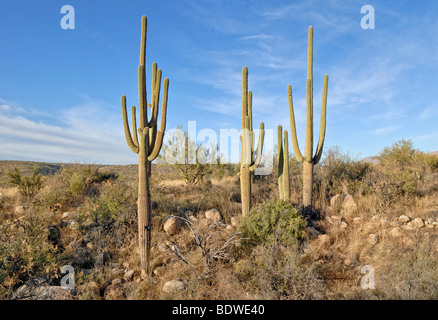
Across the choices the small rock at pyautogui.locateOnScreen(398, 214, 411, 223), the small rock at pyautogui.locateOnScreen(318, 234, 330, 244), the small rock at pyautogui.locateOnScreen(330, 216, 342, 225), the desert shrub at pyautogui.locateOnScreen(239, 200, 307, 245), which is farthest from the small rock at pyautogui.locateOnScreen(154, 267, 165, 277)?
the small rock at pyautogui.locateOnScreen(398, 214, 411, 223)

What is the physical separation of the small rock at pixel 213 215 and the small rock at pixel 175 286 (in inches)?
105

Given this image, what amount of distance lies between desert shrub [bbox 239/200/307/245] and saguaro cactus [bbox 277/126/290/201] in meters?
1.15

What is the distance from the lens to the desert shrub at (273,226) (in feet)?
19.3

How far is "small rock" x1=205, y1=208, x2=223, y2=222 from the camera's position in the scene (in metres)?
7.40

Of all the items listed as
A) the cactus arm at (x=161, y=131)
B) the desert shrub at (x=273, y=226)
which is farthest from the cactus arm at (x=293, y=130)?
the cactus arm at (x=161, y=131)

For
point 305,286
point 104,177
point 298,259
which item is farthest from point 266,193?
point 104,177

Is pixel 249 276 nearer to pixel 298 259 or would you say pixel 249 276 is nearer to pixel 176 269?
pixel 298 259

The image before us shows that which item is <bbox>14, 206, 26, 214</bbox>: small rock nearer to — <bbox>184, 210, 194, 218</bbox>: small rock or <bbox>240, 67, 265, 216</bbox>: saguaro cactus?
<bbox>184, 210, 194, 218</bbox>: small rock

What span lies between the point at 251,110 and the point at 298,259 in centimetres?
394

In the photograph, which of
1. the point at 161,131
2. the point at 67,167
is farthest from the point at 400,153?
the point at 67,167

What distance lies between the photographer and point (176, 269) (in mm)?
5363

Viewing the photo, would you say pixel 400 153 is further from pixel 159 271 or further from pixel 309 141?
pixel 159 271

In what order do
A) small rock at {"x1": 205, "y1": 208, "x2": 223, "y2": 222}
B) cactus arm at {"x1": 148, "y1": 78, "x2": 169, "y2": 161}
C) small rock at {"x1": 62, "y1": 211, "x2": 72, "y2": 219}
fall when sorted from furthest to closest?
small rock at {"x1": 62, "y1": 211, "x2": 72, "y2": 219} → small rock at {"x1": 205, "y1": 208, "x2": 223, "y2": 222} → cactus arm at {"x1": 148, "y1": 78, "x2": 169, "y2": 161}
